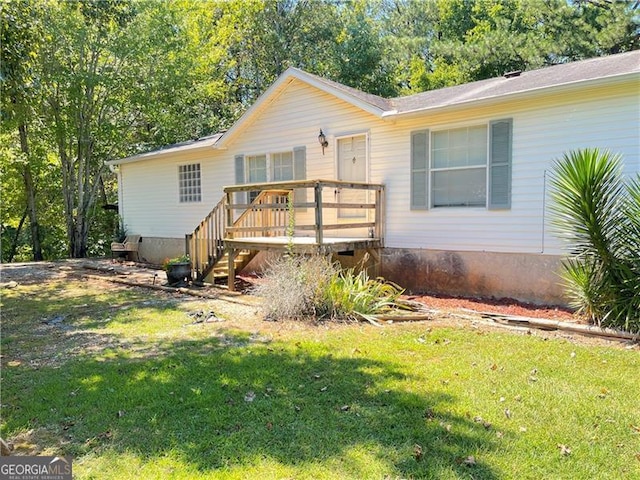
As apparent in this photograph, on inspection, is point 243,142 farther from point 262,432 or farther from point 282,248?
point 262,432

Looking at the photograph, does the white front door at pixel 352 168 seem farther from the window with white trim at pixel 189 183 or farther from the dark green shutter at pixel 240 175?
the window with white trim at pixel 189 183

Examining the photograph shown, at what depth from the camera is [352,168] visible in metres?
9.96

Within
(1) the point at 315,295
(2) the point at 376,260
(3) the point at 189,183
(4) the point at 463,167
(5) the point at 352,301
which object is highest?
(3) the point at 189,183

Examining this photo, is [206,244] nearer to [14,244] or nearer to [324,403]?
[324,403]

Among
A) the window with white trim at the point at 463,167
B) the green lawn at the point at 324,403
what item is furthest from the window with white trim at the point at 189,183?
the green lawn at the point at 324,403

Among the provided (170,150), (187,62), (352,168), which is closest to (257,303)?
(352,168)

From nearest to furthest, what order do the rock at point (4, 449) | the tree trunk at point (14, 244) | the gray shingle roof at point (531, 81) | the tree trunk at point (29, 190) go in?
1. the rock at point (4, 449)
2. the gray shingle roof at point (531, 81)
3. the tree trunk at point (29, 190)
4. the tree trunk at point (14, 244)

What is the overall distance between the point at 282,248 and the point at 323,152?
3035mm

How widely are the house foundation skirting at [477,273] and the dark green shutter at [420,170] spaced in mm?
982

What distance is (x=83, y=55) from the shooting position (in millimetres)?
15977

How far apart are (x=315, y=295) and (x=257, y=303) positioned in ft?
5.21

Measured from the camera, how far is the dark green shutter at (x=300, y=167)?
1069 cm

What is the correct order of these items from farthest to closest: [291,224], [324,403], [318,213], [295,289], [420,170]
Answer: [420,170] < [318,213] < [291,224] < [295,289] < [324,403]

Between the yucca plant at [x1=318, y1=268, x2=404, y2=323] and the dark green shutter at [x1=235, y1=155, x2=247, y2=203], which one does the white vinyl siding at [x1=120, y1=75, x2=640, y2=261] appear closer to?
the dark green shutter at [x1=235, y1=155, x2=247, y2=203]
